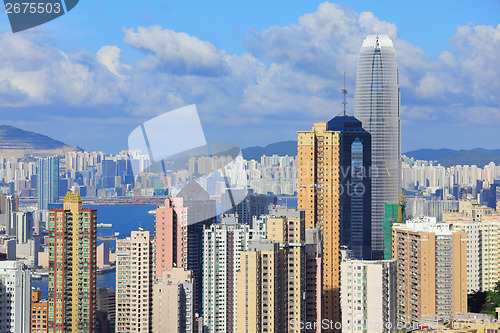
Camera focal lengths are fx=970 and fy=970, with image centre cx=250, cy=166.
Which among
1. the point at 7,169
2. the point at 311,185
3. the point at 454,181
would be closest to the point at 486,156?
the point at 454,181

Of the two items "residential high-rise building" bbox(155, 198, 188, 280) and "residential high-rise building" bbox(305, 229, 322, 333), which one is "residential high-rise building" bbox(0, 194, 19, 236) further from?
"residential high-rise building" bbox(305, 229, 322, 333)

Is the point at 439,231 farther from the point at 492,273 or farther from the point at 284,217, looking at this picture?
the point at 492,273

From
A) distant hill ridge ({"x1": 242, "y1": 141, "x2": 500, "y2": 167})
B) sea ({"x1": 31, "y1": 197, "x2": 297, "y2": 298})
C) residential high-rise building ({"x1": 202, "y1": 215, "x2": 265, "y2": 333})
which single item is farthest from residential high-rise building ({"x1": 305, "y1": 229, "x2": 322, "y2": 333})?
distant hill ridge ({"x1": 242, "y1": 141, "x2": 500, "y2": 167})

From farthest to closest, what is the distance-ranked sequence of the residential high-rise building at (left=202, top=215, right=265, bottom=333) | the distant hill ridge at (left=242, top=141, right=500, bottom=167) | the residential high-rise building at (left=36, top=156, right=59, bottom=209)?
the distant hill ridge at (left=242, top=141, right=500, bottom=167), the residential high-rise building at (left=36, top=156, right=59, bottom=209), the residential high-rise building at (left=202, top=215, right=265, bottom=333)

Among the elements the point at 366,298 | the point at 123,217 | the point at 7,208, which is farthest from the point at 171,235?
the point at 7,208

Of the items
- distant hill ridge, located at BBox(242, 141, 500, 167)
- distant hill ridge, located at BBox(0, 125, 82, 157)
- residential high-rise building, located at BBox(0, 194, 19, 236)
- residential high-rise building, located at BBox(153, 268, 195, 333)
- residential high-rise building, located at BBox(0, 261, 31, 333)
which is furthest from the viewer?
distant hill ridge, located at BBox(242, 141, 500, 167)

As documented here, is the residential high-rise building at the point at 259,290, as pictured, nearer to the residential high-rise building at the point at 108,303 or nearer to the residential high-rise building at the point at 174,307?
the residential high-rise building at the point at 174,307

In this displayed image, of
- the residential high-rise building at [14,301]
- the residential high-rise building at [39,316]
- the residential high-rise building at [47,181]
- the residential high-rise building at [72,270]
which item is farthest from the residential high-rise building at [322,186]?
the residential high-rise building at [47,181]
